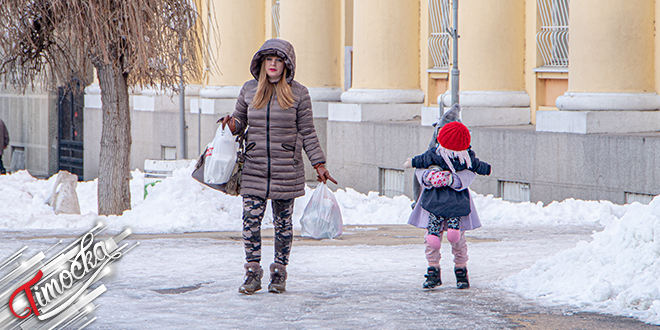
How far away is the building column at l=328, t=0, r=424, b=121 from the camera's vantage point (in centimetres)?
1642

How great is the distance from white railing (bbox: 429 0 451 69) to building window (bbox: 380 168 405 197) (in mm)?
2194

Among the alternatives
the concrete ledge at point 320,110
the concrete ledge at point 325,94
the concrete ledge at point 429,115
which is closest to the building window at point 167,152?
the concrete ledge at point 320,110

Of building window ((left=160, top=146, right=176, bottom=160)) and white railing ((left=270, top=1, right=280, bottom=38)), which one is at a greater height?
white railing ((left=270, top=1, right=280, bottom=38))

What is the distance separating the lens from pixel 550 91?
48.8 ft

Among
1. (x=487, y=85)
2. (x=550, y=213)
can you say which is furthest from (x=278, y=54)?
(x=487, y=85)

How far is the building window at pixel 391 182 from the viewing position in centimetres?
1602

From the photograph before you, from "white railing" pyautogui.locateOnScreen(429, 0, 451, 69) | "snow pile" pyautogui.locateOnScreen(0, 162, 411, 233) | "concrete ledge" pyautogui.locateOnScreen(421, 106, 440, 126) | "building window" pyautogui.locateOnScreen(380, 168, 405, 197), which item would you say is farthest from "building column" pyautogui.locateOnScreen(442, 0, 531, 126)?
"snow pile" pyautogui.locateOnScreen(0, 162, 411, 233)

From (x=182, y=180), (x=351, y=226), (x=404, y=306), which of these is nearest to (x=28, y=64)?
(x=182, y=180)

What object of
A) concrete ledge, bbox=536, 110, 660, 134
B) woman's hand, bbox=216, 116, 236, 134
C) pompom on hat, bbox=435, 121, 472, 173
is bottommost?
pompom on hat, bbox=435, 121, 472, 173

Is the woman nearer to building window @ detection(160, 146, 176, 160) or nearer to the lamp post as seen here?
Answer: the lamp post

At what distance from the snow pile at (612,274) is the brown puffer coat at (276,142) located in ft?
5.90

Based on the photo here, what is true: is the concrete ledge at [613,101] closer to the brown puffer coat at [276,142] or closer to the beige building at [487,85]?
the beige building at [487,85]

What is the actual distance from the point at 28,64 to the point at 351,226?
16.3ft

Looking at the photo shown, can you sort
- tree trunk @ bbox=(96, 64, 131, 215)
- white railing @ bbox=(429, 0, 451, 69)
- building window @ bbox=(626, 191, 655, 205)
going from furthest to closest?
white railing @ bbox=(429, 0, 451, 69) → tree trunk @ bbox=(96, 64, 131, 215) → building window @ bbox=(626, 191, 655, 205)
